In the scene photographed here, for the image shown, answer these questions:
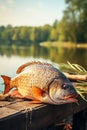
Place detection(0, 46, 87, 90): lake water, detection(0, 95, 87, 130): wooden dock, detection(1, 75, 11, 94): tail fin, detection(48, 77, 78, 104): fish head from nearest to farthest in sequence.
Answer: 1. detection(0, 95, 87, 130): wooden dock
2. detection(48, 77, 78, 104): fish head
3. detection(1, 75, 11, 94): tail fin
4. detection(0, 46, 87, 90): lake water

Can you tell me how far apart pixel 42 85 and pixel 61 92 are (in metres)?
0.24

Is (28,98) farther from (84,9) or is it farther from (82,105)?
(84,9)

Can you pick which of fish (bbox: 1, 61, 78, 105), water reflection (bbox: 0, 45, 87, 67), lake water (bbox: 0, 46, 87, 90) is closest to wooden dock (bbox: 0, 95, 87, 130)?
fish (bbox: 1, 61, 78, 105)

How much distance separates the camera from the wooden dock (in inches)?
133

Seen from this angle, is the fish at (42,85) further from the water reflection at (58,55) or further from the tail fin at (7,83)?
the water reflection at (58,55)

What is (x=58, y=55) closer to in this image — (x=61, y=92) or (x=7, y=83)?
(x=7, y=83)

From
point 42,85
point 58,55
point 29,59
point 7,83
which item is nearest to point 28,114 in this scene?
point 42,85

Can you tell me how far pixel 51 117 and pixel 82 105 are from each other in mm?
830

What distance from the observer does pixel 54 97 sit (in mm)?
3762

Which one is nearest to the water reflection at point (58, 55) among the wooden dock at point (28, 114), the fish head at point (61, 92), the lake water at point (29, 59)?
the lake water at point (29, 59)

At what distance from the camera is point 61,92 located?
3773 mm

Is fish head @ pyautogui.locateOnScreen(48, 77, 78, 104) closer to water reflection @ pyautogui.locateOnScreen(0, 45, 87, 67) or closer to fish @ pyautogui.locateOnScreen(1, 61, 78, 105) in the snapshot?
fish @ pyautogui.locateOnScreen(1, 61, 78, 105)

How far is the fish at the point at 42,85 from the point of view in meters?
3.78

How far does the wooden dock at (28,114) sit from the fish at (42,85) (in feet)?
0.41
